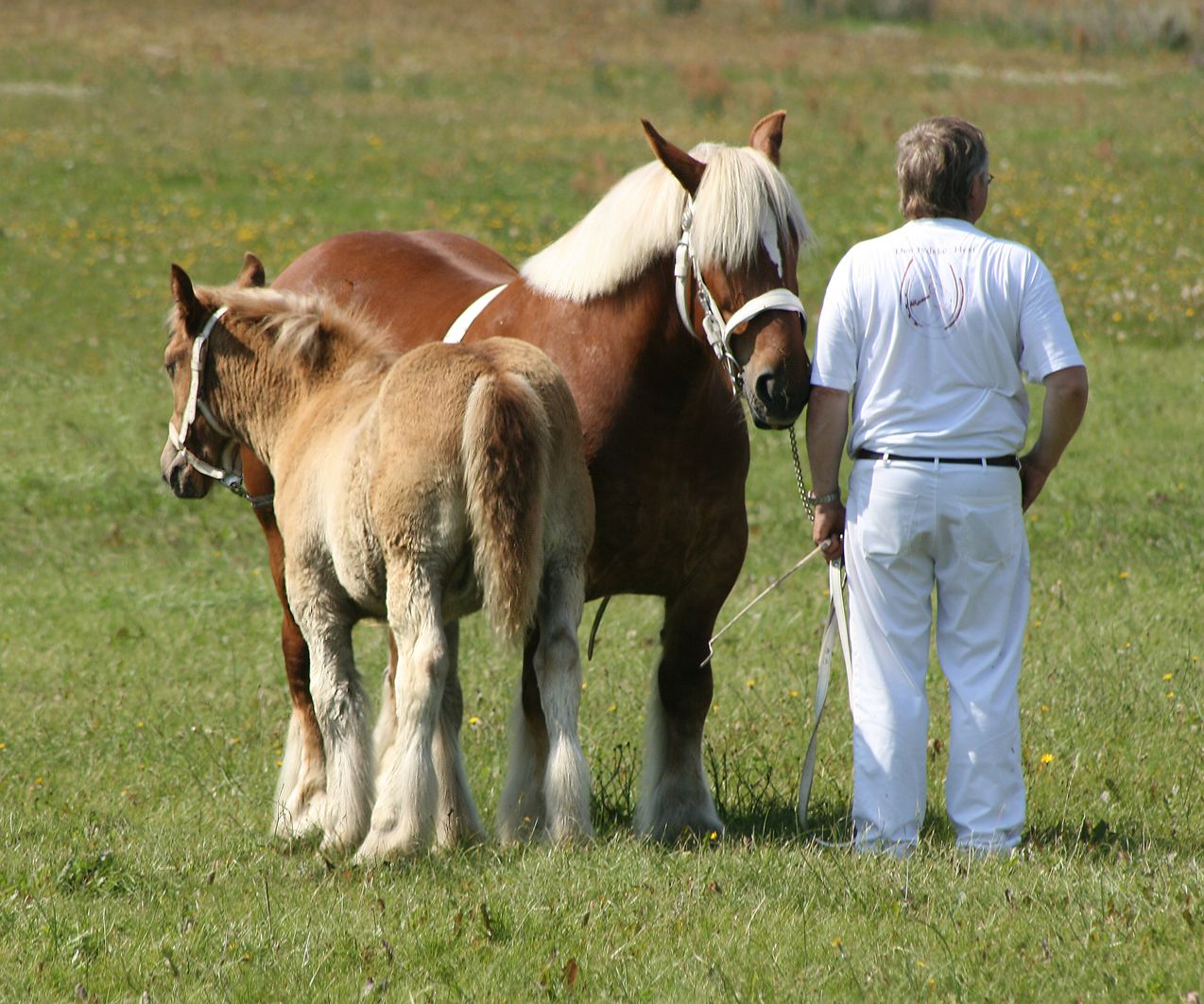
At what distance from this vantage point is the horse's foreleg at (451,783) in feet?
15.9

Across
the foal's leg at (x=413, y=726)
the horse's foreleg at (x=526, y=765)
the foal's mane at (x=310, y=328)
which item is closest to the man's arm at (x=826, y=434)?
the horse's foreleg at (x=526, y=765)

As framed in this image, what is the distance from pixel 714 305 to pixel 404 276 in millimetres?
2705

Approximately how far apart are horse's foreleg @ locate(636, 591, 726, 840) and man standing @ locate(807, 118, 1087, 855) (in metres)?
0.81

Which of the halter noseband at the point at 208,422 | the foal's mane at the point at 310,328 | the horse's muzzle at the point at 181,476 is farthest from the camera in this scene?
the horse's muzzle at the point at 181,476

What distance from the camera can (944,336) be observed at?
4.51 m

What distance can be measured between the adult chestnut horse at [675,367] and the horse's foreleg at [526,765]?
0.03m

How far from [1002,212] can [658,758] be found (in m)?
13.9

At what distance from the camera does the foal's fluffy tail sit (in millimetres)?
4410

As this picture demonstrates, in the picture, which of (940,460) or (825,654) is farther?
(825,654)

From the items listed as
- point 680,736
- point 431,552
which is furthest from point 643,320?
point 680,736

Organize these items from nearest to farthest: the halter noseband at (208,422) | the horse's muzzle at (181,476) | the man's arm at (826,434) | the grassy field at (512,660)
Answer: the grassy field at (512,660), the man's arm at (826,434), the halter noseband at (208,422), the horse's muzzle at (181,476)

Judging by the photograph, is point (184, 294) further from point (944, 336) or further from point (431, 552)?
point (944, 336)

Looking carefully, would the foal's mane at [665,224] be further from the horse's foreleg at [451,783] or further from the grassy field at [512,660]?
the horse's foreleg at [451,783]

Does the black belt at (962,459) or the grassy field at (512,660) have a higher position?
the black belt at (962,459)
